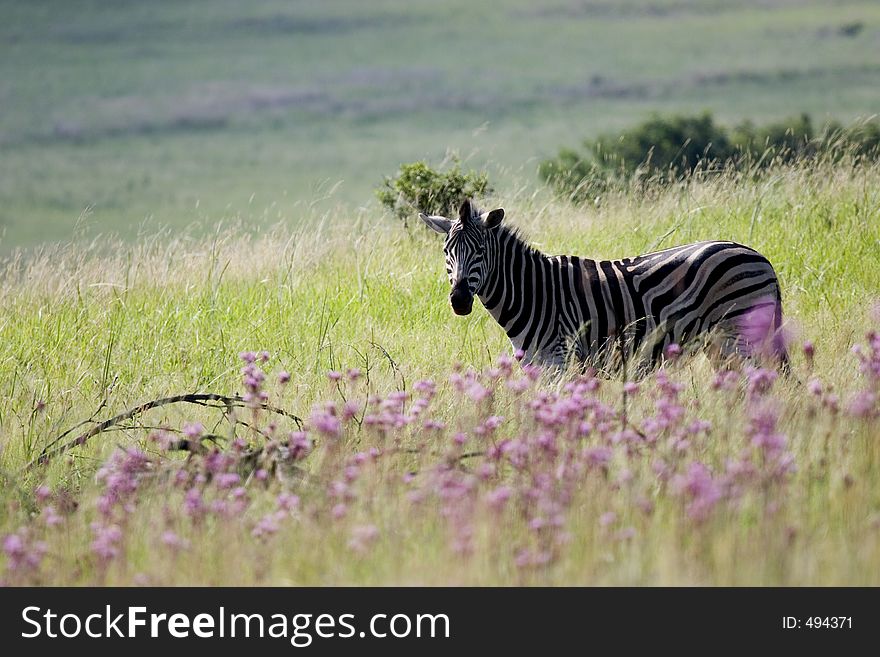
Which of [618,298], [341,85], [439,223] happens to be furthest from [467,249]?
[341,85]

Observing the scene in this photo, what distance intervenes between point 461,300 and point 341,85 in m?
106

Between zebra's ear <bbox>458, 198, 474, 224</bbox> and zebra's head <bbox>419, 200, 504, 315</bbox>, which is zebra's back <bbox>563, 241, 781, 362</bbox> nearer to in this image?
zebra's head <bbox>419, 200, 504, 315</bbox>

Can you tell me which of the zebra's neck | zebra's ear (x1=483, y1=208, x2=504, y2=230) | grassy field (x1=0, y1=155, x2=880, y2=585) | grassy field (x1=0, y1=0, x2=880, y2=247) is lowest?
grassy field (x1=0, y1=155, x2=880, y2=585)

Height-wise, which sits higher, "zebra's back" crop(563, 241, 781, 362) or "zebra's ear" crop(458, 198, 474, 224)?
"zebra's ear" crop(458, 198, 474, 224)

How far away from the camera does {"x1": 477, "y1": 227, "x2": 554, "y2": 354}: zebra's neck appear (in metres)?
7.73

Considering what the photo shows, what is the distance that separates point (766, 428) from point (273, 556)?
82.7 inches

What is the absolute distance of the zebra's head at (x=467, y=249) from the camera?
23.9ft

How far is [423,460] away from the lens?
5.73 meters

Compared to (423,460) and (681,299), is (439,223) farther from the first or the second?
(423,460)

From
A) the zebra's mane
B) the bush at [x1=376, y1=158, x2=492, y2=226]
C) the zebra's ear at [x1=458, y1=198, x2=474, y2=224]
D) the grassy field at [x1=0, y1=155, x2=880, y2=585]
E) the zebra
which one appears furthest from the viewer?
the bush at [x1=376, y1=158, x2=492, y2=226]

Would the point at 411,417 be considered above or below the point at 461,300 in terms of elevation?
below

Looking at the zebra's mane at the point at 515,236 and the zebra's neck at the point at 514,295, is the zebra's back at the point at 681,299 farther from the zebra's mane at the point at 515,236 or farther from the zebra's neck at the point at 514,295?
the zebra's mane at the point at 515,236

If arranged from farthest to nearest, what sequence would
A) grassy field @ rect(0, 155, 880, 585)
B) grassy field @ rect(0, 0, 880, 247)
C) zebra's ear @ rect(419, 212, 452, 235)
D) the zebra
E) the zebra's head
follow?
grassy field @ rect(0, 0, 880, 247) < zebra's ear @ rect(419, 212, 452, 235) < the zebra < the zebra's head < grassy field @ rect(0, 155, 880, 585)

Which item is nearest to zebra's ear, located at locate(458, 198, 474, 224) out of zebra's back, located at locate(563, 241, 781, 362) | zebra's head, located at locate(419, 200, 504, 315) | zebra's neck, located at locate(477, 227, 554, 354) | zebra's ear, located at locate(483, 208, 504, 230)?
zebra's head, located at locate(419, 200, 504, 315)
